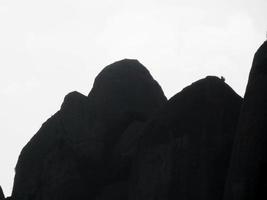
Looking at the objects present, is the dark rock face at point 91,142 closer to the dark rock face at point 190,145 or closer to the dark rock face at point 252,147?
the dark rock face at point 190,145

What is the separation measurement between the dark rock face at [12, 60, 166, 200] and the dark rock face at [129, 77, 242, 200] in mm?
4186

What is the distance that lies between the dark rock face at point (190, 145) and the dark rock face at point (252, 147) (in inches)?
105

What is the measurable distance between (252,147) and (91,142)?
1517 centimetres

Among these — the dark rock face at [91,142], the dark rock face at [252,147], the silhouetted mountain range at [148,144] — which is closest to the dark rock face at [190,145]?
the silhouetted mountain range at [148,144]

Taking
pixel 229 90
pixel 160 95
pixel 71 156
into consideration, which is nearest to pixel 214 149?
pixel 229 90

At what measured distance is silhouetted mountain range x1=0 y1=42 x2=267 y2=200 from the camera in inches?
1036

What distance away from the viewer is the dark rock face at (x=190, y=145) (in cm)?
2898

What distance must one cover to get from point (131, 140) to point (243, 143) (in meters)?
12.9

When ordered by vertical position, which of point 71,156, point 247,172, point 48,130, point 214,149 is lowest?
point 247,172

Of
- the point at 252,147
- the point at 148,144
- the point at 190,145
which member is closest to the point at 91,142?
the point at 148,144

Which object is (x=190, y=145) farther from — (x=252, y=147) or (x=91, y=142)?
(x=91, y=142)

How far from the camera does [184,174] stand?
96.9 ft

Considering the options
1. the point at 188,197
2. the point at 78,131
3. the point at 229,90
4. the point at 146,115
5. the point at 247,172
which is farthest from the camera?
the point at 146,115

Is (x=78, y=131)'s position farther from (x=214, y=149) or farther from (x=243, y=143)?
(x=243, y=143)
